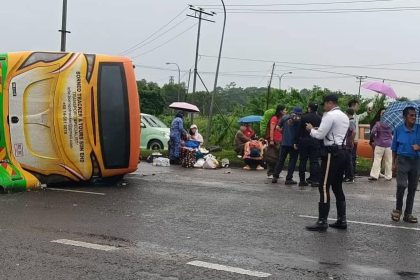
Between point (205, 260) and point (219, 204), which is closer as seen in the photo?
point (205, 260)

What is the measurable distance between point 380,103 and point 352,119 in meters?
13.9

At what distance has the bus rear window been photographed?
408 inches

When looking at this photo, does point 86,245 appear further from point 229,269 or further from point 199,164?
point 199,164

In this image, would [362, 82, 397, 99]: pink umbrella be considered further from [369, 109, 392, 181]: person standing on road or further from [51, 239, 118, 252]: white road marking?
[51, 239, 118, 252]: white road marking

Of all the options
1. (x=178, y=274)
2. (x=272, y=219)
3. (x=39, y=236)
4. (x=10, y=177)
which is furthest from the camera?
(x=10, y=177)

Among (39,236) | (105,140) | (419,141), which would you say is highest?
(419,141)

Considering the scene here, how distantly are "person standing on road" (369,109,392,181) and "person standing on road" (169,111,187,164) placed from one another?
543 centimetres

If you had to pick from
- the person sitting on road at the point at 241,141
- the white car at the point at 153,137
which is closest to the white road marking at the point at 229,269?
the person sitting on road at the point at 241,141

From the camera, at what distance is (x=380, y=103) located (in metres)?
25.8

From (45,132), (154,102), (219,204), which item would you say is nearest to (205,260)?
(219,204)

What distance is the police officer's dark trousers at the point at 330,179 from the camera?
7293mm

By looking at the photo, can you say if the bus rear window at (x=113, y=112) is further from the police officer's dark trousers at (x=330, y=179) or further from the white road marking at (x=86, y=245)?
the police officer's dark trousers at (x=330, y=179)

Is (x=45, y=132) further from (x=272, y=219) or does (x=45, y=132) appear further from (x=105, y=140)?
(x=272, y=219)

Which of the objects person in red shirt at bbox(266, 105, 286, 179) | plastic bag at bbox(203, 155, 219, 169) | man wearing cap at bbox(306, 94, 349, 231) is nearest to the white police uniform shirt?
man wearing cap at bbox(306, 94, 349, 231)
